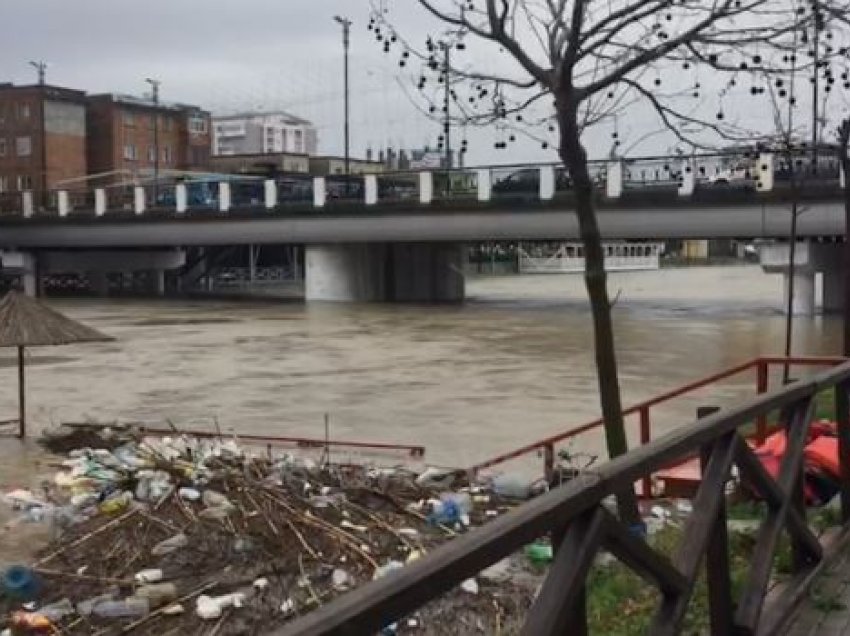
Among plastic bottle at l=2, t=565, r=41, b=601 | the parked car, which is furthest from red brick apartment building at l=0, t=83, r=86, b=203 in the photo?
plastic bottle at l=2, t=565, r=41, b=601

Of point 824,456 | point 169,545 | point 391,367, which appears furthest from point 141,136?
point 824,456

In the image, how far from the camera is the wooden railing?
2191 millimetres

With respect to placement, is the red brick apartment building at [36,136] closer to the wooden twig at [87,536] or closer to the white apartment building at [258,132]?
the white apartment building at [258,132]

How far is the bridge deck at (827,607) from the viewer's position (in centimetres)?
439

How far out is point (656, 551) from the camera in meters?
3.38

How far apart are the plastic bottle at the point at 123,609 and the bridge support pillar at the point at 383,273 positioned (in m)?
43.0

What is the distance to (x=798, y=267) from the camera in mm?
39781

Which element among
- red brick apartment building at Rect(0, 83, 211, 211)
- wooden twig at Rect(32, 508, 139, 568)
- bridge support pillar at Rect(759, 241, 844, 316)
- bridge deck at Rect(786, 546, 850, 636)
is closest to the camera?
bridge deck at Rect(786, 546, 850, 636)

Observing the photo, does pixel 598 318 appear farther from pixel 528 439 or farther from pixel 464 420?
pixel 464 420

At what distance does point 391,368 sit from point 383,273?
90.8 ft

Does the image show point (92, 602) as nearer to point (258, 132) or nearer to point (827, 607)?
point (827, 607)

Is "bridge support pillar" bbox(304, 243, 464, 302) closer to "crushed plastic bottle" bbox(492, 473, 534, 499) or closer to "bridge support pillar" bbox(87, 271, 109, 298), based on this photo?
"bridge support pillar" bbox(87, 271, 109, 298)

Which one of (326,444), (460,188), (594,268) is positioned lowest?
(326,444)

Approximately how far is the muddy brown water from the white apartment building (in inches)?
3399
